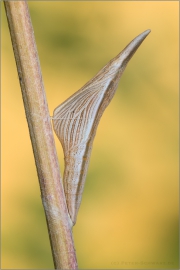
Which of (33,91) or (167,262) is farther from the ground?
(33,91)

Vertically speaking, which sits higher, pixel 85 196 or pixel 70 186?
pixel 70 186

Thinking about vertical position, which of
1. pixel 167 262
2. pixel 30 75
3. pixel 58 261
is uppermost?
pixel 30 75

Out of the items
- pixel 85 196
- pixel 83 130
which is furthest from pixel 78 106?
pixel 85 196

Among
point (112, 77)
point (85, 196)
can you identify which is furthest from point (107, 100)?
point (85, 196)

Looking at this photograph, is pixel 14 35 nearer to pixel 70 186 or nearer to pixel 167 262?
pixel 70 186

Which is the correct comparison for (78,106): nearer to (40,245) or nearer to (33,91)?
(33,91)

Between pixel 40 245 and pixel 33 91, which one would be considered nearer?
pixel 33 91
